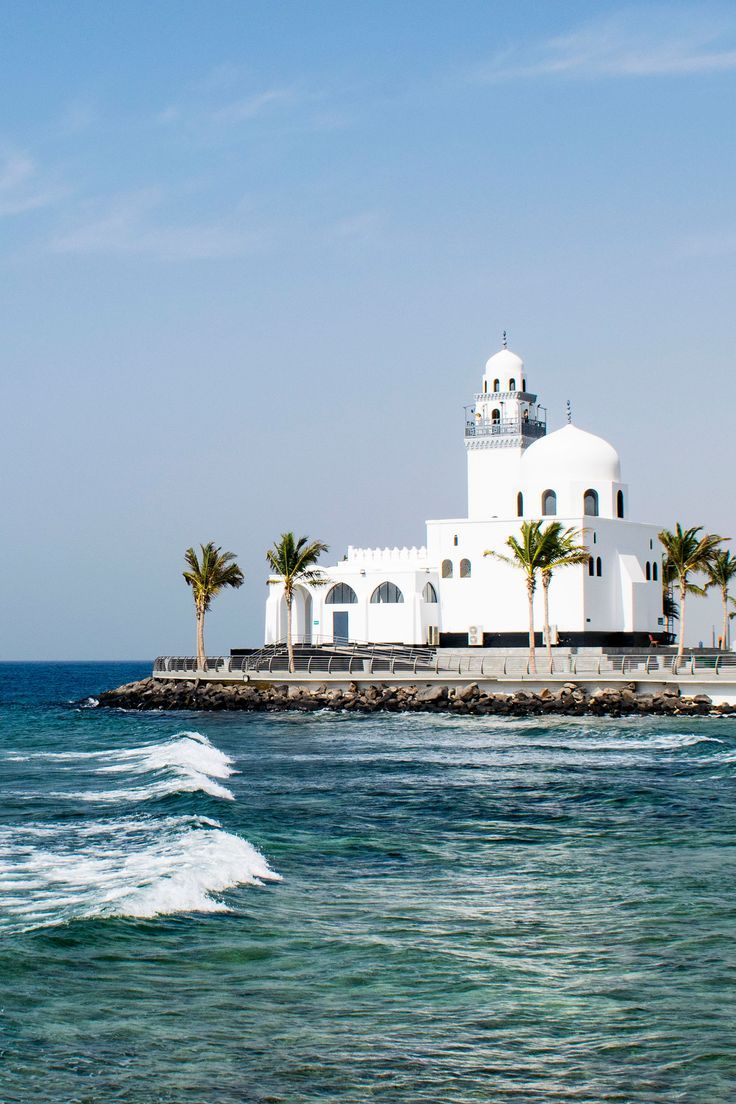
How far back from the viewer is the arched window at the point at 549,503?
62.2 meters

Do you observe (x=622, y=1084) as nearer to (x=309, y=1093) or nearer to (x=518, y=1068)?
(x=518, y=1068)

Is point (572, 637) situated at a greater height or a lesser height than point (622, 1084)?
greater

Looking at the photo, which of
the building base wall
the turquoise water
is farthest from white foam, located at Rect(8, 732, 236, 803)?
the building base wall

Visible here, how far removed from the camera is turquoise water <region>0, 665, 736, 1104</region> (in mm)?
9930

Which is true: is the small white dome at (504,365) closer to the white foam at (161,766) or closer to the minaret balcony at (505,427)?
the minaret balcony at (505,427)

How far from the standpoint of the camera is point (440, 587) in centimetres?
6119

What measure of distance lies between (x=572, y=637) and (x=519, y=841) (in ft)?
129

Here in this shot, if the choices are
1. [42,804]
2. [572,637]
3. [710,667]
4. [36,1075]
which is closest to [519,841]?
[42,804]

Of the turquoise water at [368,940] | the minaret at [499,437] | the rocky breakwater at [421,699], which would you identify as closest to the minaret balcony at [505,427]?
the minaret at [499,437]

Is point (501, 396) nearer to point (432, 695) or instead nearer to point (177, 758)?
point (432, 695)

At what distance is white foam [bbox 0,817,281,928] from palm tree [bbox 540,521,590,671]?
3366 centimetres

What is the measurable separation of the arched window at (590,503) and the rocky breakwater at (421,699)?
14.5 meters

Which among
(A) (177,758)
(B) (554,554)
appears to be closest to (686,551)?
(B) (554,554)

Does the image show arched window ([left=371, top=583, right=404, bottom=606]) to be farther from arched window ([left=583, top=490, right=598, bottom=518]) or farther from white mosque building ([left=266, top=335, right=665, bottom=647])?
arched window ([left=583, top=490, right=598, bottom=518])
